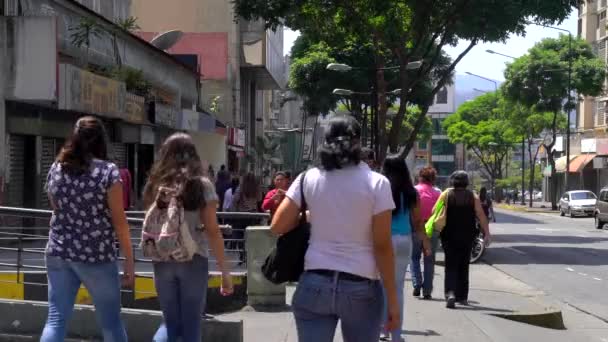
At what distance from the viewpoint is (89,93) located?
18.0 m

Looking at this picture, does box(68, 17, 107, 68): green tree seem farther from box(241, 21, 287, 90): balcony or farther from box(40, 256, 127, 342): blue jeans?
box(241, 21, 287, 90): balcony

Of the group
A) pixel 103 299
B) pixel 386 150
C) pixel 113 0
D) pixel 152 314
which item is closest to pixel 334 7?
pixel 386 150

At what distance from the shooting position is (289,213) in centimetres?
466

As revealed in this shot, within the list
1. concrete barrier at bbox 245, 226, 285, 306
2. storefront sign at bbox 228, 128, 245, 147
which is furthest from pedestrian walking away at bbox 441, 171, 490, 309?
storefront sign at bbox 228, 128, 245, 147

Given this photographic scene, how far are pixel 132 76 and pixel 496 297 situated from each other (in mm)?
12983

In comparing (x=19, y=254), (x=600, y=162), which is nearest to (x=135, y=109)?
(x=19, y=254)

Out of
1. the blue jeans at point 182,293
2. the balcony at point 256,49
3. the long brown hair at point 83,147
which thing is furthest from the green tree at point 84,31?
the balcony at point 256,49

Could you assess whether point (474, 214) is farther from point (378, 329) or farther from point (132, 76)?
A: point (132, 76)

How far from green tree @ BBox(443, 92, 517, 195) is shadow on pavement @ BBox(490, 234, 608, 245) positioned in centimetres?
4574

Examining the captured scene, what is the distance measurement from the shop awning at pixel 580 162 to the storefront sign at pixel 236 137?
30.1 metres

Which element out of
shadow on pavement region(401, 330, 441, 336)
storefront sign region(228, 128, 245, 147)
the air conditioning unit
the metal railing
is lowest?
shadow on pavement region(401, 330, 441, 336)

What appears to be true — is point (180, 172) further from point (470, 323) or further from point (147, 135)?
point (147, 135)

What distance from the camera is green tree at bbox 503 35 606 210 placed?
51781 millimetres

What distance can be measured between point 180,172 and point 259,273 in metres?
4.08
